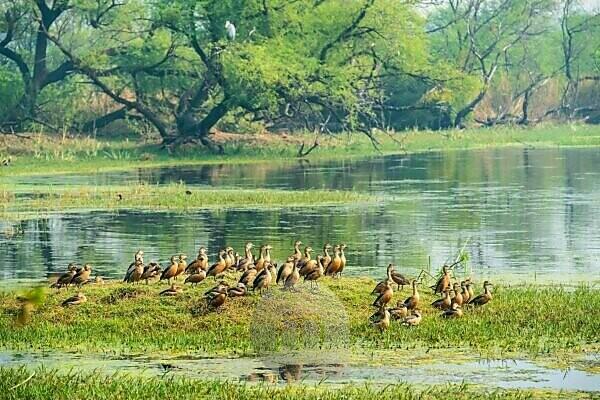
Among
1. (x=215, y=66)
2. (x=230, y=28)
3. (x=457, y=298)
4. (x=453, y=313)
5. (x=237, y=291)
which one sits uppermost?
(x=230, y=28)

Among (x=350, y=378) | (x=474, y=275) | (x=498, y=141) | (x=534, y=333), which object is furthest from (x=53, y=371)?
(x=498, y=141)

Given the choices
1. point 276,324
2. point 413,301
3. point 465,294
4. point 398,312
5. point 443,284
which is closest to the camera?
point 276,324

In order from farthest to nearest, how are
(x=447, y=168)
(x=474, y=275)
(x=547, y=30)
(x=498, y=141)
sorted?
1. (x=547, y=30)
2. (x=498, y=141)
3. (x=447, y=168)
4. (x=474, y=275)

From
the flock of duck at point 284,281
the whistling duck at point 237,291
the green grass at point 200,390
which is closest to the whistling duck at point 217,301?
the flock of duck at point 284,281

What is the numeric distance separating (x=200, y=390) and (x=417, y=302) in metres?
4.70

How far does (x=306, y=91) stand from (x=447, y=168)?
5700mm

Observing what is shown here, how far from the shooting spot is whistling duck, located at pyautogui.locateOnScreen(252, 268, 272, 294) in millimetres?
16922

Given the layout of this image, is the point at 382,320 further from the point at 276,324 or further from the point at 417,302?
the point at 276,324

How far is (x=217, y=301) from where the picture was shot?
16.5 metres

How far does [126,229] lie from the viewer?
28.0 metres

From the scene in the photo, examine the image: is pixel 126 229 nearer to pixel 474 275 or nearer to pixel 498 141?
pixel 474 275

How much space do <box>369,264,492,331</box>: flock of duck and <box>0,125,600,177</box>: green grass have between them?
26.3 m

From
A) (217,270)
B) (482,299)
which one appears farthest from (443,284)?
(217,270)

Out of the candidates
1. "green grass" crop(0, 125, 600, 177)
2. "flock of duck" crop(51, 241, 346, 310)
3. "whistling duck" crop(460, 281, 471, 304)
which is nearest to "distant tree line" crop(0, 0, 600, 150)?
"green grass" crop(0, 125, 600, 177)
